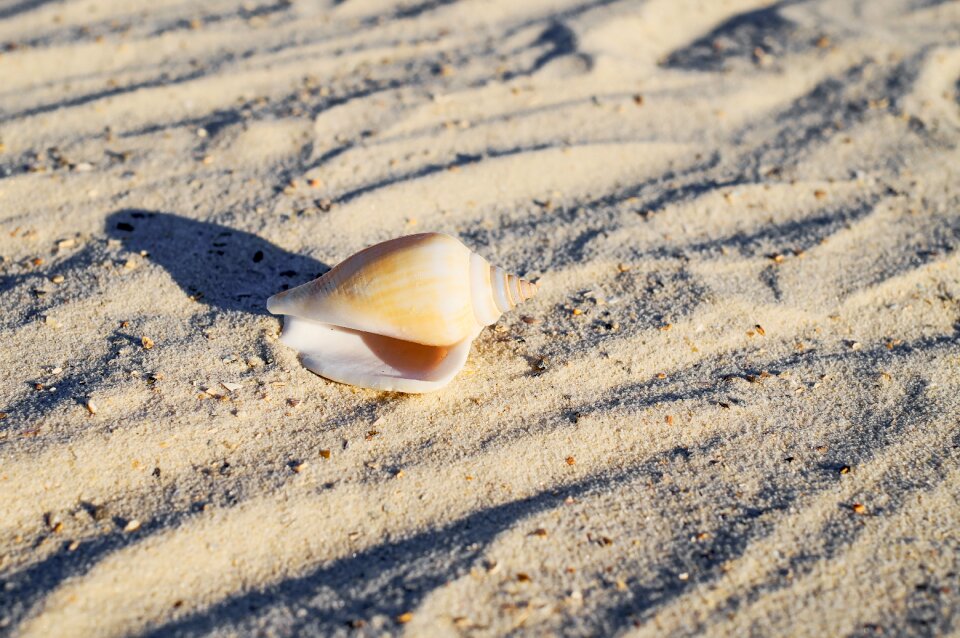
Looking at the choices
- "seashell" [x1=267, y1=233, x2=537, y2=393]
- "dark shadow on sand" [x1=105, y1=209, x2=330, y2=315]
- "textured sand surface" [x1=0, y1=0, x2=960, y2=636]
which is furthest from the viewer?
"dark shadow on sand" [x1=105, y1=209, x2=330, y2=315]

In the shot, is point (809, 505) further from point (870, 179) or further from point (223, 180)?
point (223, 180)

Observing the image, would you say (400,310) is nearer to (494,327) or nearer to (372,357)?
(372,357)

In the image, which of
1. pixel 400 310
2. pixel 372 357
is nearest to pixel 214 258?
pixel 372 357

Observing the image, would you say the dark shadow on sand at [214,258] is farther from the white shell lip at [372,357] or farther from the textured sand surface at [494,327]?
the white shell lip at [372,357]

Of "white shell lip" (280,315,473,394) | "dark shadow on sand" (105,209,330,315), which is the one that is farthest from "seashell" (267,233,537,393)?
"dark shadow on sand" (105,209,330,315)

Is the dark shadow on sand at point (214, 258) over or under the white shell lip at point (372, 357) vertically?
over

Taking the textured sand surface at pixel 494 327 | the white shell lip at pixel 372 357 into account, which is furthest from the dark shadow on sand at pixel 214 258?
the white shell lip at pixel 372 357

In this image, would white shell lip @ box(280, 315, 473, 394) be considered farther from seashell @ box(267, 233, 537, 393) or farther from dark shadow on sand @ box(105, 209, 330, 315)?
dark shadow on sand @ box(105, 209, 330, 315)
